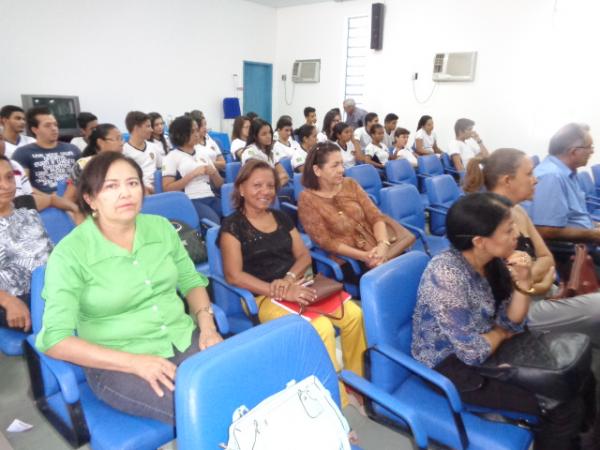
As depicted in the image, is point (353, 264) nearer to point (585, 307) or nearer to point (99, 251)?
point (585, 307)

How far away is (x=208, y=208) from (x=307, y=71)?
6.44 metres

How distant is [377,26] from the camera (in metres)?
7.64

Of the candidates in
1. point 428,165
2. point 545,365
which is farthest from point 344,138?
point 545,365

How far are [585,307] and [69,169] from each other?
11.8 ft

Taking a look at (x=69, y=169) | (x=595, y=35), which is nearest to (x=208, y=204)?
(x=69, y=169)

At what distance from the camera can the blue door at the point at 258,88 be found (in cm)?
898

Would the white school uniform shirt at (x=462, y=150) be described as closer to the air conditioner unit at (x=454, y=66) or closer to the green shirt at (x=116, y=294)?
the air conditioner unit at (x=454, y=66)

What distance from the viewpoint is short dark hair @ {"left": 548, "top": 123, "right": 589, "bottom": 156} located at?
2.59 m

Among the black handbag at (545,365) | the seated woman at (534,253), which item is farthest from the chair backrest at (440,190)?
the black handbag at (545,365)

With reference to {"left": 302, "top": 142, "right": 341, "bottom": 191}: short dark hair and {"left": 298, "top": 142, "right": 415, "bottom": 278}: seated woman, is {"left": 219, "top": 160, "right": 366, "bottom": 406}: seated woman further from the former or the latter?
{"left": 302, "top": 142, "right": 341, "bottom": 191}: short dark hair

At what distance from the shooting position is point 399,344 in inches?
60.5

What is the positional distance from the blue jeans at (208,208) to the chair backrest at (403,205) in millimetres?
1254

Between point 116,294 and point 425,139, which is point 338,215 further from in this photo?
point 425,139

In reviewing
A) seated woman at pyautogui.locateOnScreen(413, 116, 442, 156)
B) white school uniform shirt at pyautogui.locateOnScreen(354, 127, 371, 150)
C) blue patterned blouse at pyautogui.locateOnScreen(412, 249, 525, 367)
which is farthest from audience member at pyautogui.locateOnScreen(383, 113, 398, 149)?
blue patterned blouse at pyautogui.locateOnScreen(412, 249, 525, 367)
